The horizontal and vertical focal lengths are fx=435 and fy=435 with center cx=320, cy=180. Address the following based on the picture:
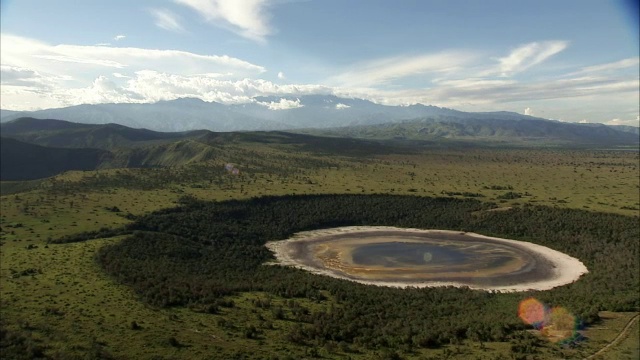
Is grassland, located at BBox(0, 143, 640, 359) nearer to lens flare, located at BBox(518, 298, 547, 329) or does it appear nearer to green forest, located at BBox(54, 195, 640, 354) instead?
green forest, located at BBox(54, 195, 640, 354)

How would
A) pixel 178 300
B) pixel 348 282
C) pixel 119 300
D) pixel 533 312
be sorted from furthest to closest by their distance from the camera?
pixel 348 282 < pixel 533 312 < pixel 178 300 < pixel 119 300

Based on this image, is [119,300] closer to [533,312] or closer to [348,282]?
[348,282]

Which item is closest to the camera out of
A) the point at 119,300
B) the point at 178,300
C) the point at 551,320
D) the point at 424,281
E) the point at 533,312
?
the point at 551,320

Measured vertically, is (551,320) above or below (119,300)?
above

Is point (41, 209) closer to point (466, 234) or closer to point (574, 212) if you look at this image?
point (466, 234)

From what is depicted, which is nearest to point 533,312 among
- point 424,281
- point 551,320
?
point 551,320

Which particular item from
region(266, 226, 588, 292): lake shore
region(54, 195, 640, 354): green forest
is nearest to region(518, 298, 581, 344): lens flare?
region(54, 195, 640, 354): green forest

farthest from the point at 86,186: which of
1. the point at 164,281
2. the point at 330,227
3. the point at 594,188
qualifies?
the point at 594,188

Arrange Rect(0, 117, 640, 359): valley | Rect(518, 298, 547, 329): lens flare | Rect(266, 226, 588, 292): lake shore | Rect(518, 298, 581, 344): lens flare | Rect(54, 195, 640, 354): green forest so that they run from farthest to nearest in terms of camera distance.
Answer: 1. Rect(266, 226, 588, 292): lake shore
2. Rect(518, 298, 547, 329): lens flare
3. Rect(54, 195, 640, 354): green forest
4. Rect(518, 298, 581, 344): lens flare
5. Rect(0, 117, 640, 359): valley

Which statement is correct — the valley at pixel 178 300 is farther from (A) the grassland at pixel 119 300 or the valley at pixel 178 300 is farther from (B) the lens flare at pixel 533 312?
(B) the lens flare at pixel 533 312
